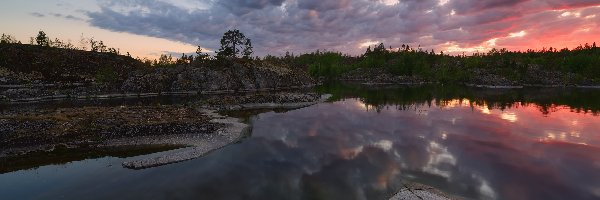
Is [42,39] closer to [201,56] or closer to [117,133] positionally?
[201,56]

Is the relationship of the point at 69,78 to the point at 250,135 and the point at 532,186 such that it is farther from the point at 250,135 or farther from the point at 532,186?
the point at 532,186

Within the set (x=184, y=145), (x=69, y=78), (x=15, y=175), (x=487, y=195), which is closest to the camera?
(x=487, y=195)

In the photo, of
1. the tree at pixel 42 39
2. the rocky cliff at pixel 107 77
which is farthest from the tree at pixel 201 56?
the tree at pixel 42 39

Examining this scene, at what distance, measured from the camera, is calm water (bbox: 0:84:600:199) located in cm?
2925

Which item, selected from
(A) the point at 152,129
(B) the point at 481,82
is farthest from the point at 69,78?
(B) the point at 481,82

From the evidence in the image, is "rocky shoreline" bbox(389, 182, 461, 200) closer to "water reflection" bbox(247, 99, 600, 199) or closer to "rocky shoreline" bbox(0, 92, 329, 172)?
"water reflection" bbox(247, 99, 600, 199)

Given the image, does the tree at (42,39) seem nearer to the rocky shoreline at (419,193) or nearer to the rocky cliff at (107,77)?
the rocky cliff at (107,77)

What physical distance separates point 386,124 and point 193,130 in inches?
1264

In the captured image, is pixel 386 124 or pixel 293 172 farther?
pixel 386 124

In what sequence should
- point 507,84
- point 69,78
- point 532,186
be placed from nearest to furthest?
point 532,186 < point 69,78 < point 507,84

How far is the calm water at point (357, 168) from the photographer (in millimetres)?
29250

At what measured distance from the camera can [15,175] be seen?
110ft

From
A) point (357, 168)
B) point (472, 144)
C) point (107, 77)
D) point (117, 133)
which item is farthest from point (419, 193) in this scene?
point (107, 77)

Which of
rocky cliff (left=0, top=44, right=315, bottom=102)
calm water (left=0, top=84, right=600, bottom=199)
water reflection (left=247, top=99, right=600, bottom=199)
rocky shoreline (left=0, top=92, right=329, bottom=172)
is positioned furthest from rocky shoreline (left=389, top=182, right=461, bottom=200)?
rocky cliff (left=0, top=44, right=315, bottom=102)
